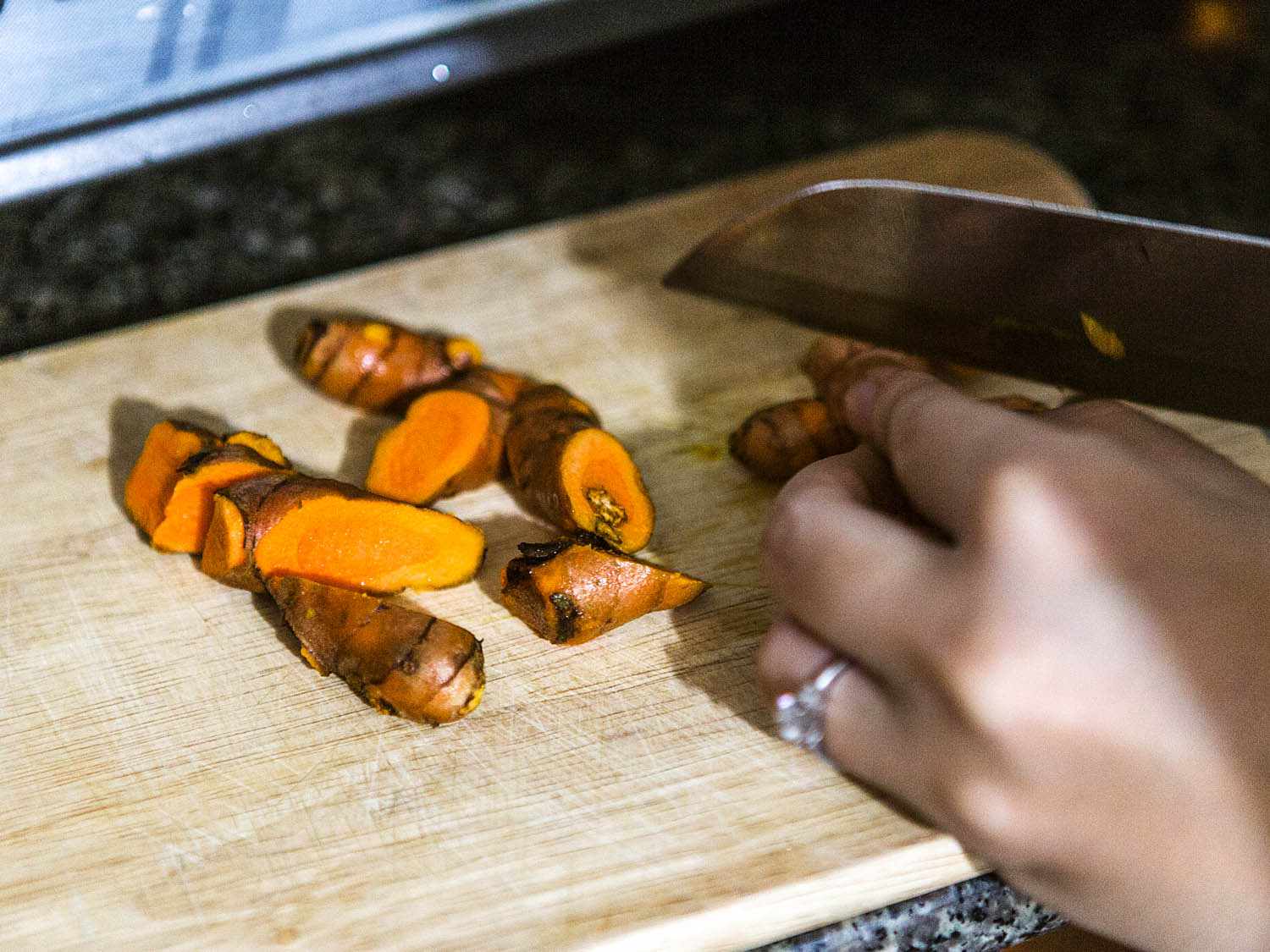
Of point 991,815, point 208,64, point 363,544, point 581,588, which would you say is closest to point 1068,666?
point 991,815

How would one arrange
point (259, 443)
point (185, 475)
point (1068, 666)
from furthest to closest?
1. point (259, 443)
2. point (185, 475)
3. point (1068, 666)

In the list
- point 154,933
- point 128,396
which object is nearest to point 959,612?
point 154,933

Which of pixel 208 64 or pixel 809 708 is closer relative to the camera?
pixel 809 708

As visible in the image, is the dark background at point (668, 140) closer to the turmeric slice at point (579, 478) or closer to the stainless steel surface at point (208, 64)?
the stainless steel surface at point (208, 64)

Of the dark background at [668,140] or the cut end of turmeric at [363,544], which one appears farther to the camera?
the dark background at [668,140]

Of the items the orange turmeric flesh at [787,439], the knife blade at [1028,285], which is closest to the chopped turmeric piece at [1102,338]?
the knife blade at [1028,285]

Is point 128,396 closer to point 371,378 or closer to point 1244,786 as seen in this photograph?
point 371,378

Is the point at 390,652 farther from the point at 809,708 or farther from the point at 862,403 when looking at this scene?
the point at 862,403
